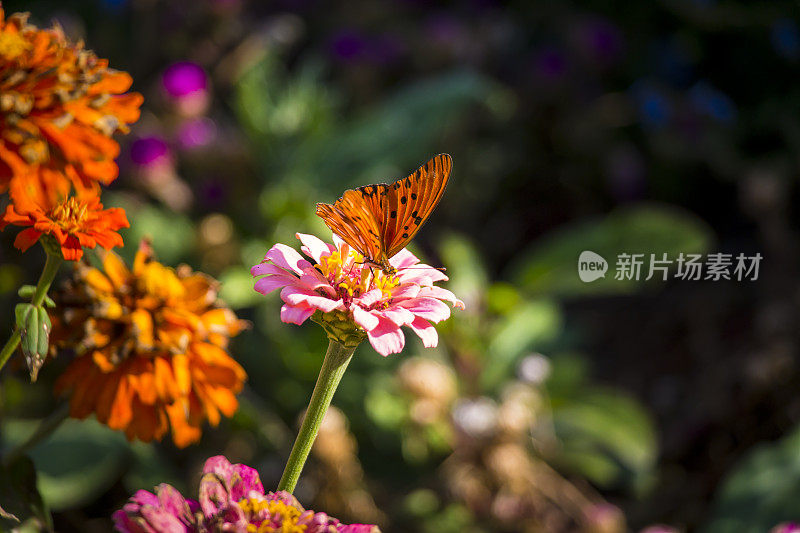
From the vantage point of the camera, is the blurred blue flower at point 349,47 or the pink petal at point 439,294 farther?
the blurred blue flower at point 349,47

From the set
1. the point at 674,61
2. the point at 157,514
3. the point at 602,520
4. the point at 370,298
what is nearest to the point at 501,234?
the point at 674,61

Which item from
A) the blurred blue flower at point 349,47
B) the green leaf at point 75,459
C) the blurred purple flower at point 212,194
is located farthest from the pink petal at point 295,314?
the blurred blue flower at point 349,47

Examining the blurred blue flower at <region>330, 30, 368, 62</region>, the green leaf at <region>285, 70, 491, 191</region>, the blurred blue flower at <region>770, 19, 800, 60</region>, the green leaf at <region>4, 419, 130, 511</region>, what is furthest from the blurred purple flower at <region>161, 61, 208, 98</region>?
the blurred blue flower at <region>770, 19, 800, 60</region>

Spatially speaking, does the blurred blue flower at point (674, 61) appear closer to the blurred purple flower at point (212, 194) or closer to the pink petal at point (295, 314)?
the blurred purple flower at point (212, 194)

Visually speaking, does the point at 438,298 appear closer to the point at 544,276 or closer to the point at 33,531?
the point at 33,531

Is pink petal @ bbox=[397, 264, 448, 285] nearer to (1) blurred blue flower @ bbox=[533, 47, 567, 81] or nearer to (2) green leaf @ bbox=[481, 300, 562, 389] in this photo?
(2) green leaf @ bbox=[481, 300, 562, 389]

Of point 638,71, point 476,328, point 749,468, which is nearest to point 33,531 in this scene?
point 476,328

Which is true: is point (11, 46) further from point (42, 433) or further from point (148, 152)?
point (148, 152)
